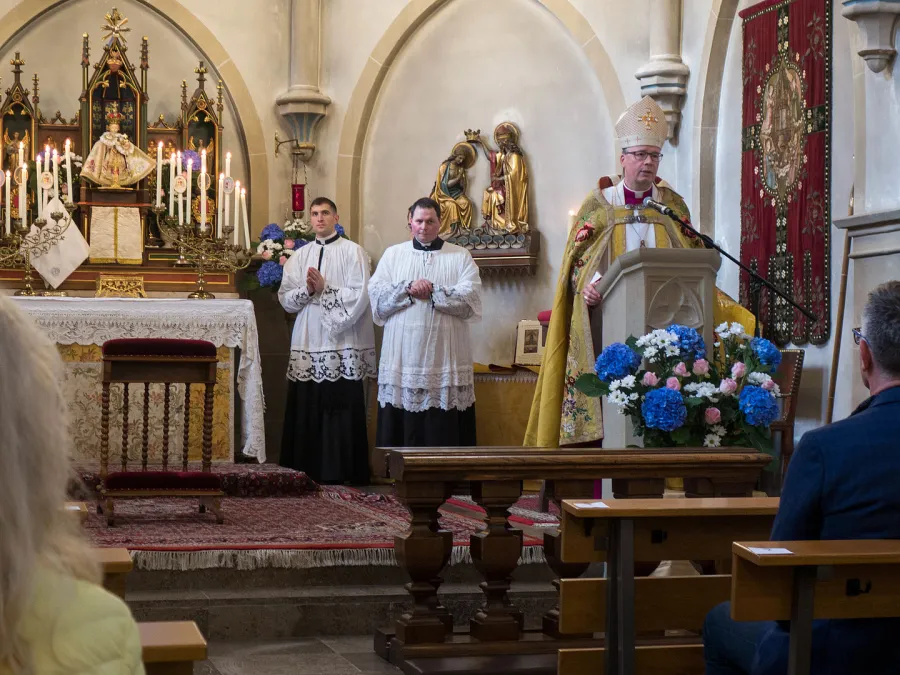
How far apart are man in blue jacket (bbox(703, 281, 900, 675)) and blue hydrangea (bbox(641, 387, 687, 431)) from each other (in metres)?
2.17

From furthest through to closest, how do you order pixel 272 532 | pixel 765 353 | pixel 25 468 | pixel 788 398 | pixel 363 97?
pixel 363 97
pixel 788 398
pixel 272 532
pixel 765 353
pixel 25 468

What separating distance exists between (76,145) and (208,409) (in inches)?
143

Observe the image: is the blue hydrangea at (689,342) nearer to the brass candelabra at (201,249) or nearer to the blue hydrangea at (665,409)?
the blue hydrangea at (665,409)

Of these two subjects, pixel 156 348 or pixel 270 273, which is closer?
pixel 156 348

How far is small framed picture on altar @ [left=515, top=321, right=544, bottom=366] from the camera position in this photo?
9.33 meters

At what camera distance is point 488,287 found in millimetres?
9938

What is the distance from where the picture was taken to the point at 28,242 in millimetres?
8664

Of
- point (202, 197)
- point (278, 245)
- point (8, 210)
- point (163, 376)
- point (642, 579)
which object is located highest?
point (202, 197)

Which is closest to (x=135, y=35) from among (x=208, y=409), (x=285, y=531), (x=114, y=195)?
(x=114, y=195)

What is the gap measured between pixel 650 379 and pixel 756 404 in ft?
1.42

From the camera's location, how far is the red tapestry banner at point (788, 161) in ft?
24.6

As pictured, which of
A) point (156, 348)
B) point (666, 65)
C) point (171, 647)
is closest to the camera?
point (171, 647)

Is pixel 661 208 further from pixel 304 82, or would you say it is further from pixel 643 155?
pixel 304 82

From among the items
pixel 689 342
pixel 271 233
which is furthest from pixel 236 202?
pixel 689 342
